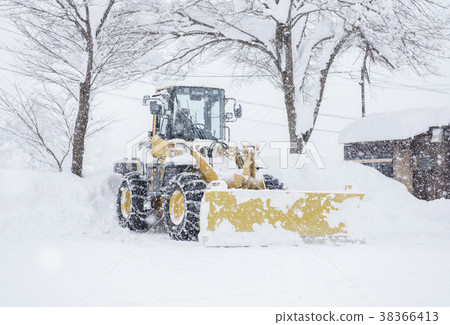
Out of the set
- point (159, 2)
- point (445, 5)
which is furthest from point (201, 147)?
point (445, 5)

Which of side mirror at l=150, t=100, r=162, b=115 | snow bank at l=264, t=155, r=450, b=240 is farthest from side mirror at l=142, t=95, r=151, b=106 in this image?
snow bank at l=264, t=155, r=450, b=240

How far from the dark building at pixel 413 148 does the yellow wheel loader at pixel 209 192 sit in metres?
8.76

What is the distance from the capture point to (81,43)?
1394 cm

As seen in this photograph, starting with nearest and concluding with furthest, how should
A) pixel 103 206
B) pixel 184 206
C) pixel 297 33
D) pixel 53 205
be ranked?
pixel 184 206, pixel 53 205, pixel 103 206, pixel 297 33

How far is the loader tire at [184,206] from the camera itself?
7539 mm

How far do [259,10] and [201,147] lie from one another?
25.4ft

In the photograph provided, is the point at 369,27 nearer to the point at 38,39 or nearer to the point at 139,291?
the point at 38,39

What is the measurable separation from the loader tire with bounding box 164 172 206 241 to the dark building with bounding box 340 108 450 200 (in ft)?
35.1

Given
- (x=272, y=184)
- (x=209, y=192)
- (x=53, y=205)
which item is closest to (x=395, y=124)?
(x=272, y=184)

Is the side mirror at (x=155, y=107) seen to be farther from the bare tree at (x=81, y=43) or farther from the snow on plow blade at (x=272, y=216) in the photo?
the bare tree at (x=81, y=43)

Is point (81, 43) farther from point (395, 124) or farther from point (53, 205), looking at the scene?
point (395, 124)

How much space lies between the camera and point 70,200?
34.4ft

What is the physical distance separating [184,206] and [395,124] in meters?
11.5

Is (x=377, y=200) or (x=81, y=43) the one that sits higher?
(x=81, y=43)
